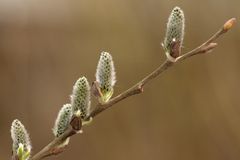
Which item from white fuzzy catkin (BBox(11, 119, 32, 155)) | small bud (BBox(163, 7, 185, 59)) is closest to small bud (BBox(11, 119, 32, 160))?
white fuzzy catkin (BBox(11, 119, 32, 155))

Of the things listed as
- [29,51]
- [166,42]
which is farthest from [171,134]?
[166,42]

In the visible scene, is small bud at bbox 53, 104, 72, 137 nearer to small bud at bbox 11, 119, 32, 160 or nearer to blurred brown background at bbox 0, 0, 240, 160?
small bud at bbox 11, 119, 32, 160

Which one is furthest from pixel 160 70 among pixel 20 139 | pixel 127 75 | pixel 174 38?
pixel 127 75

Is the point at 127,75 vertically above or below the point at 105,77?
above

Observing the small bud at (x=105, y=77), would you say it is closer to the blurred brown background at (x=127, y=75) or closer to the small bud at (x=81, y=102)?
the small bud at (x=81, y=102)

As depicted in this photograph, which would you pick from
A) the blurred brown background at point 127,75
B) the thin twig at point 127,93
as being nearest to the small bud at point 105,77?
the thin twig at point 127,93

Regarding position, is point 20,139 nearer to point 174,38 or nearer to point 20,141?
point 20,141
